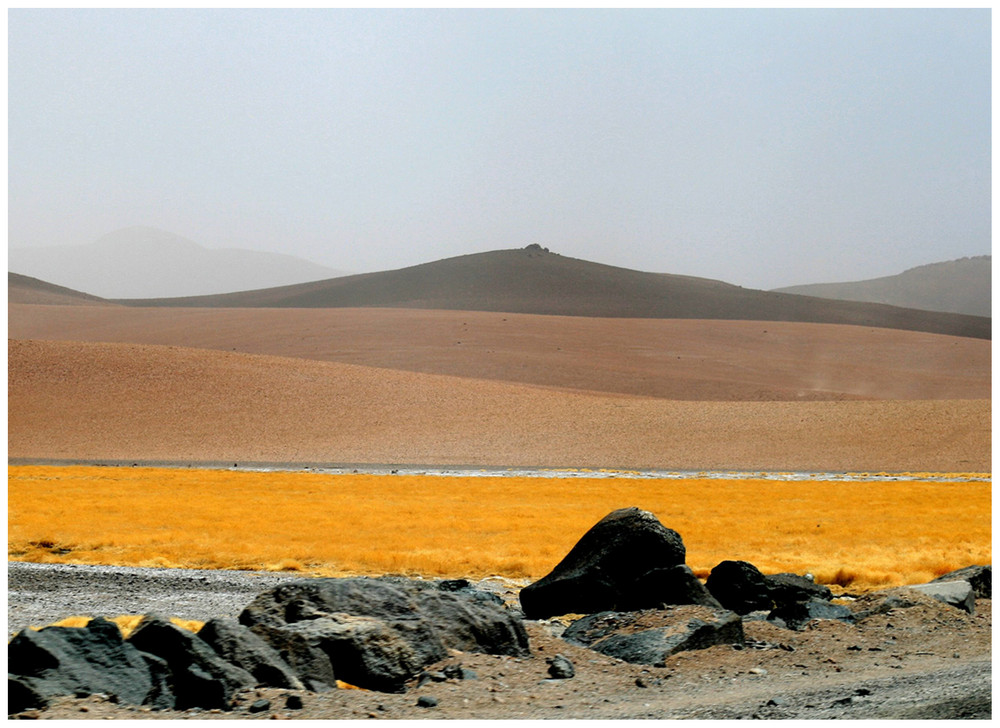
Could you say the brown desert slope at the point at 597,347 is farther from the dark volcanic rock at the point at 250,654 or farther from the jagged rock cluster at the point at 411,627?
the dark volcanic rock at the point at 250,654

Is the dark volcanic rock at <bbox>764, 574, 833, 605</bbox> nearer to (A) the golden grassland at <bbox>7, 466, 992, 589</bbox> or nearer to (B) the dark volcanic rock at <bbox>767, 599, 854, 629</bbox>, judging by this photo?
(B) the dark volcanic rock at <bbox>767, 599, 854, 629</bbox>

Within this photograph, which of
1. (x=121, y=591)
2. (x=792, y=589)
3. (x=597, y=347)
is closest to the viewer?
(x=792, y=589)

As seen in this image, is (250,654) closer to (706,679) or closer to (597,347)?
(706,679)

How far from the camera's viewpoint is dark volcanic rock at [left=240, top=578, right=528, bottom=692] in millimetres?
9180

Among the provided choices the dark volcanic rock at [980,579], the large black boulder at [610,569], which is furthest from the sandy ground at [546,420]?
the large black boulder at [610,569]

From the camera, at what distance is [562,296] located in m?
141

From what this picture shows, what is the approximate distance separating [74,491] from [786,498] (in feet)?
67.7

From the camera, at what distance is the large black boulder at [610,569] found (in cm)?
1327

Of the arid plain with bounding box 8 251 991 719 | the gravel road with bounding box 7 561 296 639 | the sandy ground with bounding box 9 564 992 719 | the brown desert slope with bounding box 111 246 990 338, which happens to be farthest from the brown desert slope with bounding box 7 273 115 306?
the sandy ground with bounding box 9 564 992 719

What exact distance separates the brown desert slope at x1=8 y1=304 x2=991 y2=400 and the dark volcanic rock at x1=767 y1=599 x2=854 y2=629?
5817 centimetres

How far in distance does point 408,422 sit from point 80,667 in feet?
141

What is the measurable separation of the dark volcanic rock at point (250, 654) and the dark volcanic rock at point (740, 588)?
7060mm

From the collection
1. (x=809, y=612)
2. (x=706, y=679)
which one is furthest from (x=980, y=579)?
(x=706, y=679)

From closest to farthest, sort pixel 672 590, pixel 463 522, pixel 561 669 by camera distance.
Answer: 1. pixel 561 669
2. pixel 672 590
3. pixel 463 522
